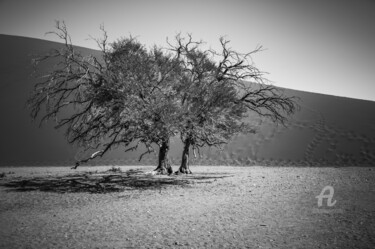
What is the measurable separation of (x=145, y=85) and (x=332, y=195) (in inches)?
285

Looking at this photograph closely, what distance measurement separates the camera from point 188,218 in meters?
6.24

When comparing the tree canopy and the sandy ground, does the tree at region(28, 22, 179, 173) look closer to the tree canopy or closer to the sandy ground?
the tree canopy

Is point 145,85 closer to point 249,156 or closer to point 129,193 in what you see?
point 129,193

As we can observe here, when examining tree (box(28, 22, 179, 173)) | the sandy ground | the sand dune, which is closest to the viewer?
the sandy ground

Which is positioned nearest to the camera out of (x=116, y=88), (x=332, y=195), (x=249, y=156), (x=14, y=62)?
(x=332, y=195)

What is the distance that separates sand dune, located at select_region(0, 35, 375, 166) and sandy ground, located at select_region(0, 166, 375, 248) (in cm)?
1578

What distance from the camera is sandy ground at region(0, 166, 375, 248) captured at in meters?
4.72

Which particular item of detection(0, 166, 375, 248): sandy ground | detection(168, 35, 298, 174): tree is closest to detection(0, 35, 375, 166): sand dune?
detection(168, 35, 298, 174): tree

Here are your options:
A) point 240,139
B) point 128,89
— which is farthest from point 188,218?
point 240,139

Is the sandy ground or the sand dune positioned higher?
the sand dune

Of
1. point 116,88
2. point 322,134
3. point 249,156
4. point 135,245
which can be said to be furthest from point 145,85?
point 322,134

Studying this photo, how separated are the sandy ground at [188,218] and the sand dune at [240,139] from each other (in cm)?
1578

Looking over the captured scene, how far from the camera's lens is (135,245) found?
4.58 metres

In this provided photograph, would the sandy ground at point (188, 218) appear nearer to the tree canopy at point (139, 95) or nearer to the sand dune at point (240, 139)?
the tree canopy at point (139, 95)
